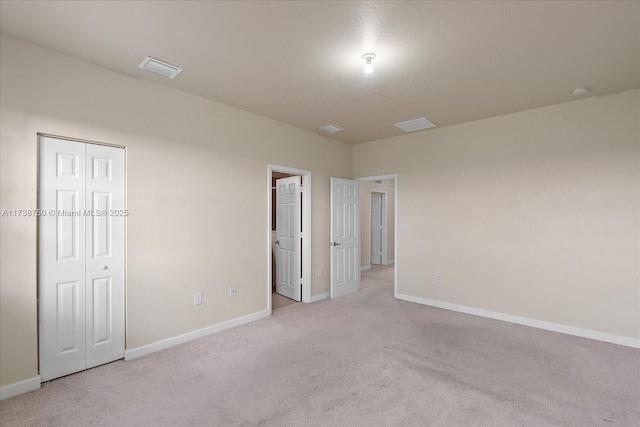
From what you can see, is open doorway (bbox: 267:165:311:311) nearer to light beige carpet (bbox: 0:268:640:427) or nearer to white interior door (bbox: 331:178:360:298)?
white interior door (bbox: 331:178:360:298)

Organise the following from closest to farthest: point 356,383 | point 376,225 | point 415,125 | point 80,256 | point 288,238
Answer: point 356,383 → point 80,256 → point 415,125 → point 288,238 → point 376,225

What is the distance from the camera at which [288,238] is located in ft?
16.6

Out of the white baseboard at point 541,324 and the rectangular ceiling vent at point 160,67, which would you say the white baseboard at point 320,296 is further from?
the rectangular ceiling vent at point 160,67

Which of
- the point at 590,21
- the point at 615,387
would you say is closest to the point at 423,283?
the point at 615,387

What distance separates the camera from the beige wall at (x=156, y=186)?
2309mm

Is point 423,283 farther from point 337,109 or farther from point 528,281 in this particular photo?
point 337,109

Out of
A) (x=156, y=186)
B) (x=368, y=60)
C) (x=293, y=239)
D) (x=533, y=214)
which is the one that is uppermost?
(x=368, y=60)

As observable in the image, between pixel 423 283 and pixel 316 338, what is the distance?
7.23ft

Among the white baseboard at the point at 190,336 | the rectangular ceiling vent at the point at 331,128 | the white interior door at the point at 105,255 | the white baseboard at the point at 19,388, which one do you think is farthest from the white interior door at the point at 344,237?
the white baseboard at the point at 19,388

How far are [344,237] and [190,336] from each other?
2911 millimetres

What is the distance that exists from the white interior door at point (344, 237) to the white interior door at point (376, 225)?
2.67 m

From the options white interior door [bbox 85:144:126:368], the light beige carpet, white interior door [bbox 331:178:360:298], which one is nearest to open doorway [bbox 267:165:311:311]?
white interior door [bbox 331:178:360:298]

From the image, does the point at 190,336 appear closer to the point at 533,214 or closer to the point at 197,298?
the point at 197,298

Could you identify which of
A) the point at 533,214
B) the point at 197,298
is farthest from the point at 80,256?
the point at 533,214
